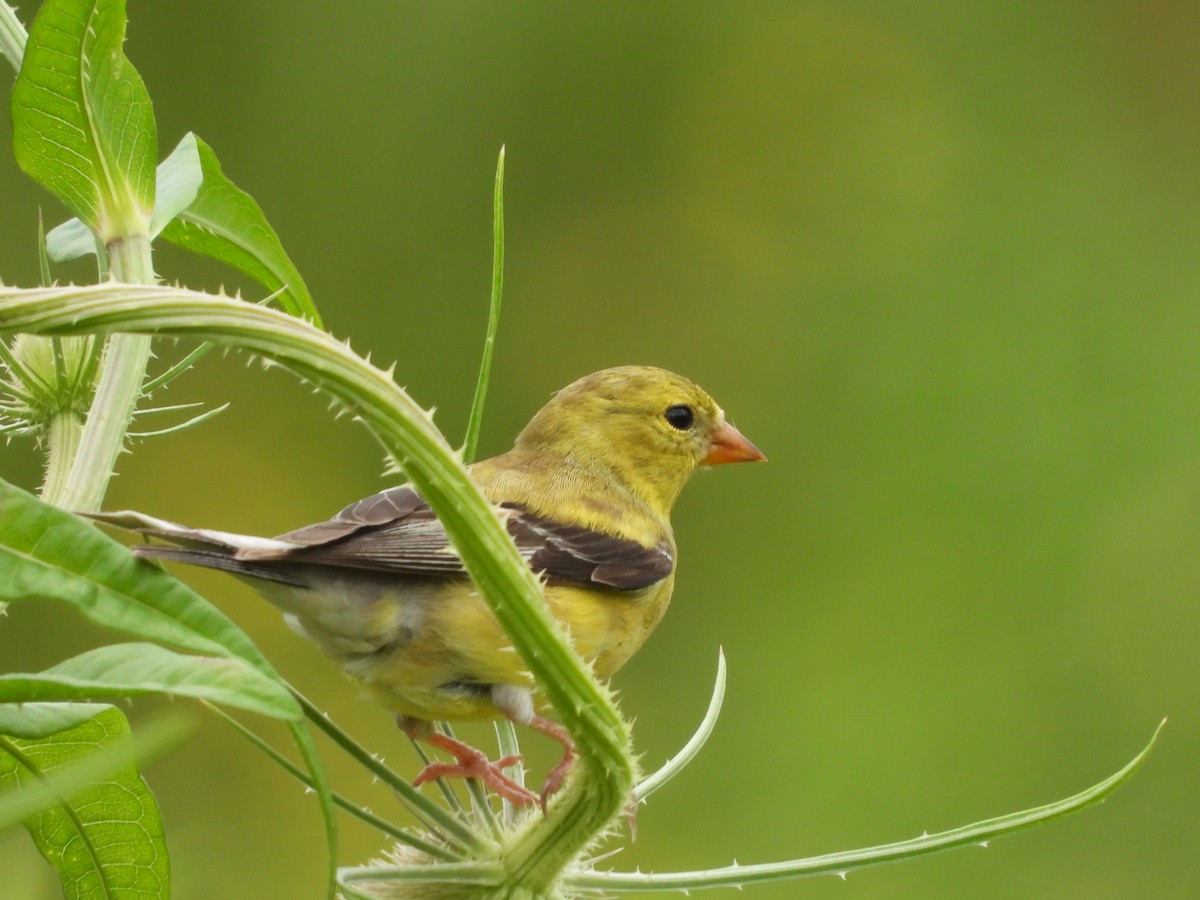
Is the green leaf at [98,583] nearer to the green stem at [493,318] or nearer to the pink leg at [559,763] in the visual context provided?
the green stem at [493,318]

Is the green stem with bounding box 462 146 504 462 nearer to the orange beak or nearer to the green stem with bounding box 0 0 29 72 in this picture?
the green stem with bounding box 0 0 29 72

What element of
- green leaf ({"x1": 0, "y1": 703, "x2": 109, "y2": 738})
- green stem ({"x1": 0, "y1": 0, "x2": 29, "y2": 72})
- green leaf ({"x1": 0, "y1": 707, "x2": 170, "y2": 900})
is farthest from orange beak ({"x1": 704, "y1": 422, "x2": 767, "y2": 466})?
green leaf ({"x1": 0, "y1": 703, "x2": 109, "y2": 738})

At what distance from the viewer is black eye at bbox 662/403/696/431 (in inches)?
111

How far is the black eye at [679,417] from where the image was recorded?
2.81 m

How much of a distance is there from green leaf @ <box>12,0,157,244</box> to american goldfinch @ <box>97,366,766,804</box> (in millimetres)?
304

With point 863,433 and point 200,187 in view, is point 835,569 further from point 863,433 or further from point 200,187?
point 200,187

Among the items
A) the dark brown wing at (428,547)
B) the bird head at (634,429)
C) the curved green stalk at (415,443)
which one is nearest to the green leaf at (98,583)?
the curved green stalk at (415,443)

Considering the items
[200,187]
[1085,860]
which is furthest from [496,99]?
[200,187]

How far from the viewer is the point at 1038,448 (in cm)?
→ 508

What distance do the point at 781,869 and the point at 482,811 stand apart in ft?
1.06

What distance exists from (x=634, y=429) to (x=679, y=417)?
107 mm

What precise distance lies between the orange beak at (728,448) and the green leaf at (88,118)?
1.76 m

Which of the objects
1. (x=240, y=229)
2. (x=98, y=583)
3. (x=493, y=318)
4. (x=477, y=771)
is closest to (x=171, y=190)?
(x=240, y=229)

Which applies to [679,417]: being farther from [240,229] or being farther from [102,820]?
[102,820]
